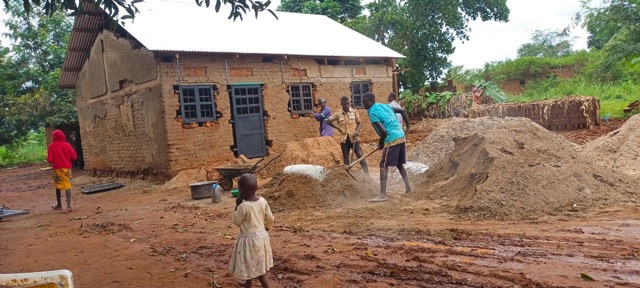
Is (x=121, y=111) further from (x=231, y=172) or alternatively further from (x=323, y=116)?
(x=323, y=116)

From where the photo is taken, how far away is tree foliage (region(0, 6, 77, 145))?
867 inches

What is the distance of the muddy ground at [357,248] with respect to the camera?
3.83 m

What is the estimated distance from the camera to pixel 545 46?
41875 mm

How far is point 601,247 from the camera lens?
422 centimetres

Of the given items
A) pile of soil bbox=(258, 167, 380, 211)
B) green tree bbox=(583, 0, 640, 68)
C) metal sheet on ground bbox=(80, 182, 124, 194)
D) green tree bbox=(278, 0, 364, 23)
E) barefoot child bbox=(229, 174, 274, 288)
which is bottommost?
metal sheet on ground bbox=(80, 182, 124, 194)

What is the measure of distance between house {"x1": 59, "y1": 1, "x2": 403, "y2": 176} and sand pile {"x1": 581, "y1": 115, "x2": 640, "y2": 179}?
796 centimetres

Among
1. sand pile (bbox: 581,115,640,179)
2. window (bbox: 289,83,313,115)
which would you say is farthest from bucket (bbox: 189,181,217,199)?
sand pile (bbox: 581,115,640,179)

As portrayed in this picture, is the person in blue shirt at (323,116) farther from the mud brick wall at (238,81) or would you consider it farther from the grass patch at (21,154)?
the grass patch at (21,154)

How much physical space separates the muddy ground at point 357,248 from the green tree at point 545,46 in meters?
38.5

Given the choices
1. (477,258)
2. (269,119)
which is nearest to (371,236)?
(477,258)

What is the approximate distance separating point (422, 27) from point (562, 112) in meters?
10.1

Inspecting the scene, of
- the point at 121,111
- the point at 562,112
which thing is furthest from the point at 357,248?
the point at 562,112

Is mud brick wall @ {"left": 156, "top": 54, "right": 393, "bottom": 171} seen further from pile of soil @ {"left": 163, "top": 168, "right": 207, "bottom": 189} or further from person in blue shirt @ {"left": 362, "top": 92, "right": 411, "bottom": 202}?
person in blue shirt @ {"left": 362, "top": 92, "right": 411, "bottom": 202}

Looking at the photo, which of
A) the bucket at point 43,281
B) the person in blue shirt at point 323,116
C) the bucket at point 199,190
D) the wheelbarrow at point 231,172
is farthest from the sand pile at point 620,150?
the bucket at point 43,281
